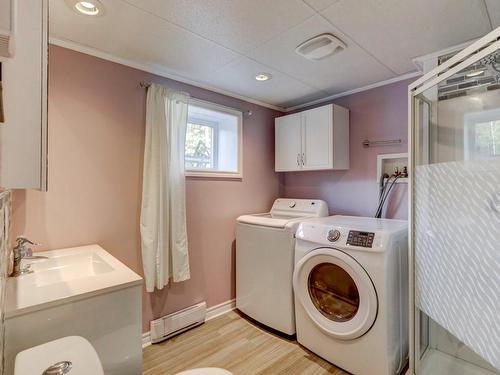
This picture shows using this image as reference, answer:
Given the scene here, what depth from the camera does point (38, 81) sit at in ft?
2.21

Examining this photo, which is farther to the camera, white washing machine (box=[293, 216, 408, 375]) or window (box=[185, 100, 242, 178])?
window (box=[185, 100, 242, 178])

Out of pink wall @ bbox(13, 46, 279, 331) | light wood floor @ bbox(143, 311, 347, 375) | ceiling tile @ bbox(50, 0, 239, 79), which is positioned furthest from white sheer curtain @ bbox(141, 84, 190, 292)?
light wood floor @ bbox(143, 311, 347, 375)

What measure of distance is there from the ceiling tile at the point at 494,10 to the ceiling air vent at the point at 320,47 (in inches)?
27.4

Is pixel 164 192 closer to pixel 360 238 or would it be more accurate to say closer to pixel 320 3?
pixel 360 238

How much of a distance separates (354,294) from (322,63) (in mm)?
1655

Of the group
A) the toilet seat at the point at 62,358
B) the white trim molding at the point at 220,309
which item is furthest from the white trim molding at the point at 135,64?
the white trim molding at the point at 220,309

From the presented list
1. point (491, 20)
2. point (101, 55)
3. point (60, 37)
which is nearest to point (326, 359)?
point (491, 20)

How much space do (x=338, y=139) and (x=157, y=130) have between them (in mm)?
1603

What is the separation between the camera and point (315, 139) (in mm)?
2520

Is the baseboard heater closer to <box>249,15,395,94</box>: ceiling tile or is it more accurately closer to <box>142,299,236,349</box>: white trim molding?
<box>142,299,236,349</box>: white trim molding

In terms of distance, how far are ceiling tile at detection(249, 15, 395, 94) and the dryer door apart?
4.43 feet

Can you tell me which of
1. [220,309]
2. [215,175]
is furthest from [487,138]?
[220,309]

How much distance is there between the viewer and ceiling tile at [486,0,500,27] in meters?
1.29

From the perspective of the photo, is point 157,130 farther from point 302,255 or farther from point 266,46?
point 302,255
